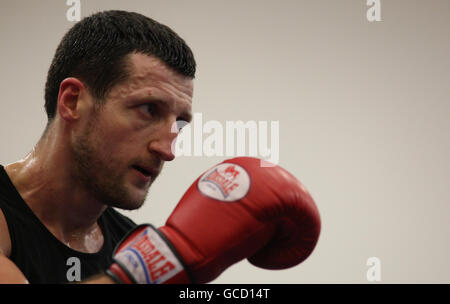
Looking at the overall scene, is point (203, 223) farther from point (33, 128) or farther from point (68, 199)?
point (33, 128)

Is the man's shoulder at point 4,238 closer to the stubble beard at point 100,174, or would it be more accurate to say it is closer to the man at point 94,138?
the man at point 94,138

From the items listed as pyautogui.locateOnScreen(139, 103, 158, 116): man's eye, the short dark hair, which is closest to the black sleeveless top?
the short dark hair

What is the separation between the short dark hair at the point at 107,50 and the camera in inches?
44.3

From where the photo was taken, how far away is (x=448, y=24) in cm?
353

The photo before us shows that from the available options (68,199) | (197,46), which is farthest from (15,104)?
(68,199)

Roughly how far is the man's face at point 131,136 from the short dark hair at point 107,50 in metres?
0.04

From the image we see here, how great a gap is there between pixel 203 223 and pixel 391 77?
309 centimetres

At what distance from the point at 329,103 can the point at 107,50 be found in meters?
2.57

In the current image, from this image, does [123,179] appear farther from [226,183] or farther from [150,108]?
[226,183]

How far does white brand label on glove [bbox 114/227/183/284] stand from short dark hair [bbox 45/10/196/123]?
0.48 metres

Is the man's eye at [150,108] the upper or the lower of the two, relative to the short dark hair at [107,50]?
Answer: lower

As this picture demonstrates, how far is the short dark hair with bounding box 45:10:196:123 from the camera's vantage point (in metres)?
1.12

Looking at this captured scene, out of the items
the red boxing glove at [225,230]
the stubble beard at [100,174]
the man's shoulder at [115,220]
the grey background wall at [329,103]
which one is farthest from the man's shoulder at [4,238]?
the grey background wall at [329,103]
